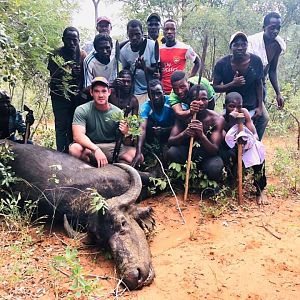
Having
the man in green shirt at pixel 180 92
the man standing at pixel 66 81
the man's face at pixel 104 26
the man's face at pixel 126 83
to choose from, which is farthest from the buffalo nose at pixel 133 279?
the man's face at pixel 104 26

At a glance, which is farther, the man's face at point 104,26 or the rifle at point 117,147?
the man's face at point 104,26

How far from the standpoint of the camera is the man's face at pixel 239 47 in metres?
5.45

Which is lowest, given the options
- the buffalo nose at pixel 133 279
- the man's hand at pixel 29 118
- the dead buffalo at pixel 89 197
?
the buffalo nose at pixel 133 279

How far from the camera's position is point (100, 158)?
4.80 m

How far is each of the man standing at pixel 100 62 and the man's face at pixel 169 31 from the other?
3.39ft

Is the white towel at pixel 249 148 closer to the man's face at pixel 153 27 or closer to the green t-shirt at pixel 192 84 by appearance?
the green t-shirt at pixel 192 84

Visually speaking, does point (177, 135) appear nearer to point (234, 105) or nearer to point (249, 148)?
point (234, 105)

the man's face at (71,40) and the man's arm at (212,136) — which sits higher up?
the man's face at (71,40)

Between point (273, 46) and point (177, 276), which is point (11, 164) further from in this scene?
point (273, 46)

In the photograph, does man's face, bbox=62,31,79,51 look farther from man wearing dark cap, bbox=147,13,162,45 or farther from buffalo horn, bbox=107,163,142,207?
buffalo horn, bbox=107,163,142,207

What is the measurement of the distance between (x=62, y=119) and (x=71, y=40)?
1173 mm

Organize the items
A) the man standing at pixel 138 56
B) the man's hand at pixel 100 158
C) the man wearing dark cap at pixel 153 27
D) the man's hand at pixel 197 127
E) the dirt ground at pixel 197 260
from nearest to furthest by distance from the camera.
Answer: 1. the dirt ground at pixel 197 260
2. the man's hand at pixel 100 158
3. the man's hand at pixel 197 127
4. the man standing at pixel 138 56
5. the man wearing dark cap at pixel 153 27

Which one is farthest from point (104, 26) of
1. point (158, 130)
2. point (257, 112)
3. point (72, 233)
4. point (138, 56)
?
point (72, 233)

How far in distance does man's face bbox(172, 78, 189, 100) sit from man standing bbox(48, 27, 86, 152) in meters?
1.40
